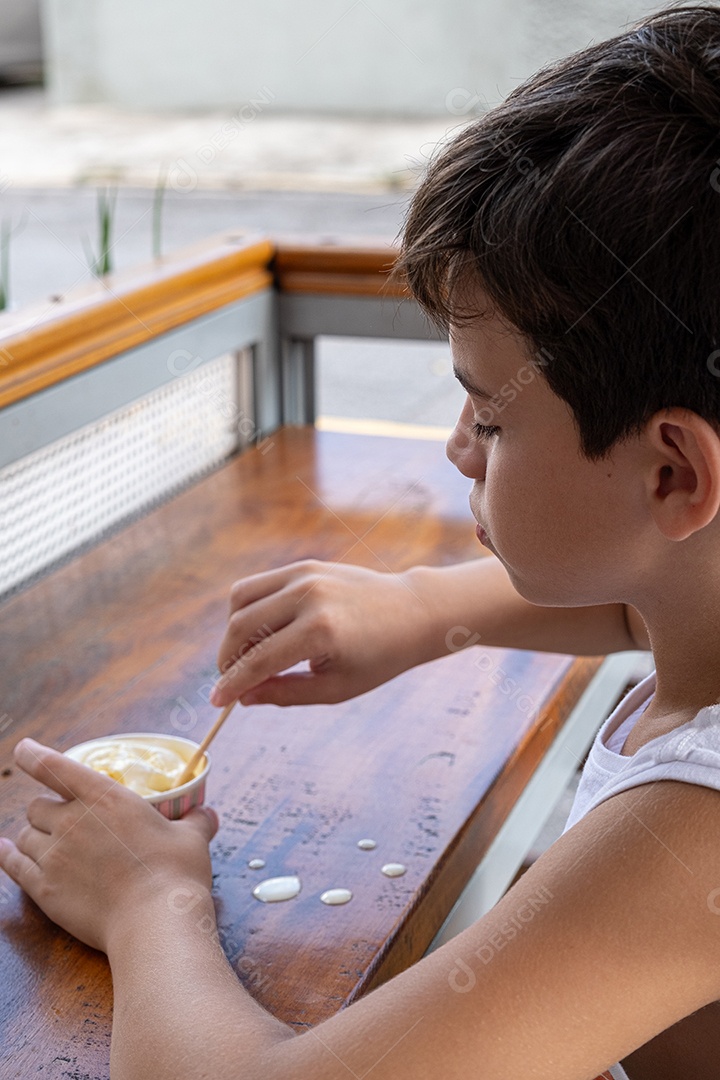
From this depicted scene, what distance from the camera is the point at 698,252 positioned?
2.09 ft

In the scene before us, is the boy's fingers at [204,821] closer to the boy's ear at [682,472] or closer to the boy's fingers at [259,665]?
the boy's fingers at [259,665]

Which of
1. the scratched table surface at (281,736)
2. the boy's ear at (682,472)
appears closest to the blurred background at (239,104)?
the scratched table surface at (281,736)

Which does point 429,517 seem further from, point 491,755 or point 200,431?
point 491,755

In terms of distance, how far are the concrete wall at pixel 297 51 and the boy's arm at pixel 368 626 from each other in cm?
941

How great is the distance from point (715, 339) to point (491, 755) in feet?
1.86

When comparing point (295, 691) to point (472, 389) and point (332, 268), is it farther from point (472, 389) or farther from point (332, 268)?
point (332, 268)

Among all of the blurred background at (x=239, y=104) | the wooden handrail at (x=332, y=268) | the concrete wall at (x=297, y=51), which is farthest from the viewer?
the concrete wall at (x=297, y=51)

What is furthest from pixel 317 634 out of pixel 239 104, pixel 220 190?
pixel 239 104

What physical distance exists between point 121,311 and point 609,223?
1099 mm

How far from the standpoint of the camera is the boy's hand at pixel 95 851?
0.86m

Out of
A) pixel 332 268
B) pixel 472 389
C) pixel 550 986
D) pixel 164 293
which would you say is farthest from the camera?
pixel 332 268

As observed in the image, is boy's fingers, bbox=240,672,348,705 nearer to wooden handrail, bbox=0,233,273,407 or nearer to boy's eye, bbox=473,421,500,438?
boy's eye, bbox=473,421,500,438

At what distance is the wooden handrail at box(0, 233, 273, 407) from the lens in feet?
4.79

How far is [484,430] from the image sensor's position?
77 cm
